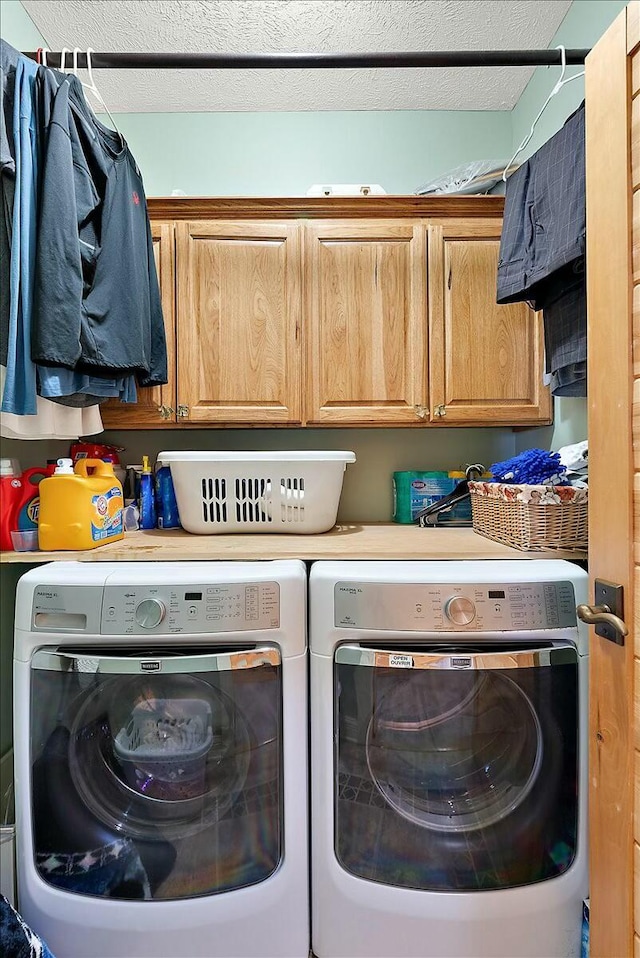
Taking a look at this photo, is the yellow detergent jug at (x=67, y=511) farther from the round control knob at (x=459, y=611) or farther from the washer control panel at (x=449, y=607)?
the round control knob at (x=459, y=611)

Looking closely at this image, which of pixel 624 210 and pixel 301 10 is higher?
pixel 301 10

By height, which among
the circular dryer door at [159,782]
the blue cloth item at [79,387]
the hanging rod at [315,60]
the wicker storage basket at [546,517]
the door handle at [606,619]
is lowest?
the circular dryer door at [159,782]

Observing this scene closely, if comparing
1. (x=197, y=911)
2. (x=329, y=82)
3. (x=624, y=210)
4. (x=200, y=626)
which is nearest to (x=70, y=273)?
(x=200, y=626)

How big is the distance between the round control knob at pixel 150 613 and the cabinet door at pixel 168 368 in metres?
0.81

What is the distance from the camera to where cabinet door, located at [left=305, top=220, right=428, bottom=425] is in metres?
1.83

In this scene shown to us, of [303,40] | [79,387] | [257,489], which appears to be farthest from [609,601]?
[303,40]

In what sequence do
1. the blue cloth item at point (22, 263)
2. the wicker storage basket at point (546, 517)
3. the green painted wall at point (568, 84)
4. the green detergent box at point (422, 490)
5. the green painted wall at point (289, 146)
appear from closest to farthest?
the blue cloth item at point (22, 263)
the wicker storage basket at point (546, 517)
the green painted wall at point (568, 84)
the green detergent box at point (422, 490)
the green painted wall at point (289, 146)

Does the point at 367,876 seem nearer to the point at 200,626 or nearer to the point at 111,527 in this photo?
the point at 200,626

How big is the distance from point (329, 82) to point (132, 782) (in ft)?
8.16

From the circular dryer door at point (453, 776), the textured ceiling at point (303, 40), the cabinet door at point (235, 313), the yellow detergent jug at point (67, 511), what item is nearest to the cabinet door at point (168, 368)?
the cabinet door at point (235, 313)

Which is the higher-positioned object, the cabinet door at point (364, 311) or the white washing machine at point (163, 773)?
the cabinet door at point (364, 311)

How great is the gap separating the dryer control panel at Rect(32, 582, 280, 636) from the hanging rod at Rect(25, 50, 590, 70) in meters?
1.39

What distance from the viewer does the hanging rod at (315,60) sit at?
4.55 feet

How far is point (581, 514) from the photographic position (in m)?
1.40
